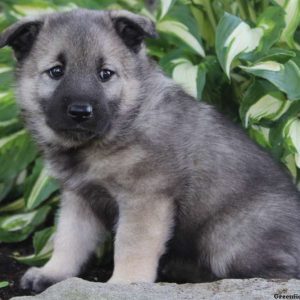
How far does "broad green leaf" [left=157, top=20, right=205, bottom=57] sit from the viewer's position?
472cm

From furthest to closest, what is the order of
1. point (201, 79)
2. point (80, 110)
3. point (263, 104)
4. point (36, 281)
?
point (201, 79) → point (263, 104) → point (36, 281) → point (80, 110)

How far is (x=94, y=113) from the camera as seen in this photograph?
3635mm

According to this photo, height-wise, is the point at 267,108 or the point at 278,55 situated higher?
the point at 278,55

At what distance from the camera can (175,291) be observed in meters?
3.39

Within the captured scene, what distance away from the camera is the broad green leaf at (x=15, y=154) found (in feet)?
16.1

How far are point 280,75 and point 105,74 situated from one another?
39.1 inches

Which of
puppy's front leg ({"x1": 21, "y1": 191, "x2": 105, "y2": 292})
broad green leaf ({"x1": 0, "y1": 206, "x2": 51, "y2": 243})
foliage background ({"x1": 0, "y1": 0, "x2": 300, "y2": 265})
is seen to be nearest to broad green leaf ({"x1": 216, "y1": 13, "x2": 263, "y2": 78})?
foliage background ({"x1": 0, "y1": 0, "x2": 300, "y2": 265})

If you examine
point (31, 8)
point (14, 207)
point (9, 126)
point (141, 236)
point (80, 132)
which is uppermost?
point (80, 132)

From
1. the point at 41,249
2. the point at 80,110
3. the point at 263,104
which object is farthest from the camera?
the point at 41,249

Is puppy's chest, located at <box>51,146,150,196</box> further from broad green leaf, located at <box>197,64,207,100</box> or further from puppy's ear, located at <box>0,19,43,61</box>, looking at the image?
broad green leaf, located at <box>197,64,207,100</box>

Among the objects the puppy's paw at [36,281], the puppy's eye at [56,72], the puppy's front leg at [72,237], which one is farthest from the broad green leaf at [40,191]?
the puppy's eye at [56,72]

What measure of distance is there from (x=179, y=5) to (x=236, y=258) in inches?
73.9

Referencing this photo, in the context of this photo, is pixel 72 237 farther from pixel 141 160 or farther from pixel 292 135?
pixel 292 135

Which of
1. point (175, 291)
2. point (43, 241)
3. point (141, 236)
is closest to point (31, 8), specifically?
point (43, 241)
